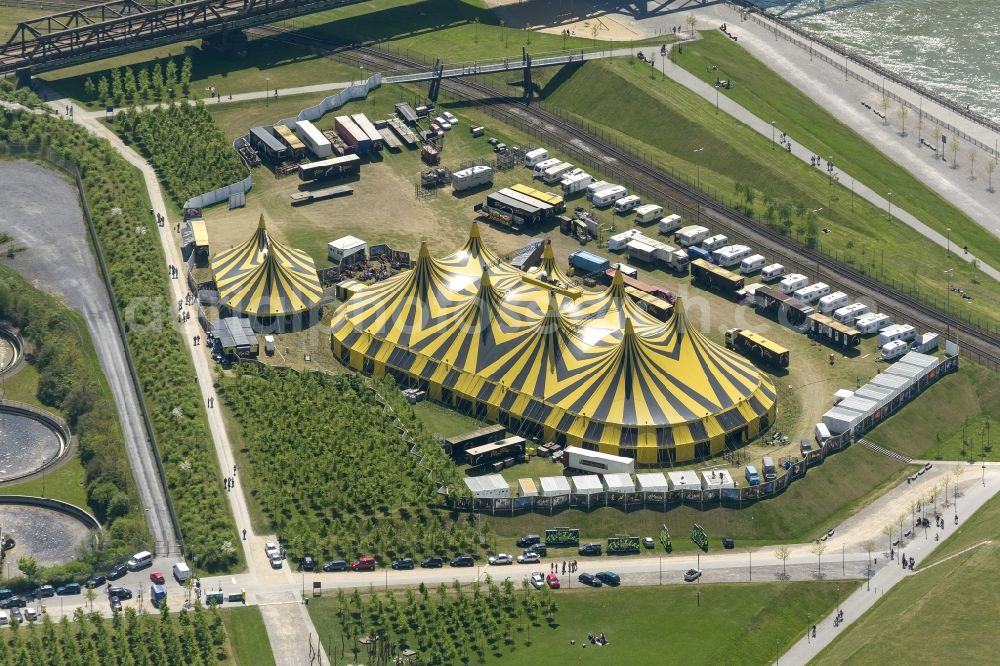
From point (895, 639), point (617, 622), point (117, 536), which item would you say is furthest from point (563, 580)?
point (117, 536)

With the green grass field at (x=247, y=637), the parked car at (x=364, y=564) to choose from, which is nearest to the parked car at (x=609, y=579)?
the parked car at (x=364, y=564)

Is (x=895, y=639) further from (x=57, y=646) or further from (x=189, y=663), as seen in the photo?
(x=57, y=646)

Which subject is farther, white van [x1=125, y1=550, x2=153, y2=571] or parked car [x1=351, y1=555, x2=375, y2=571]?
parked car [x1=351, y1=555, x2=375, y2=571]

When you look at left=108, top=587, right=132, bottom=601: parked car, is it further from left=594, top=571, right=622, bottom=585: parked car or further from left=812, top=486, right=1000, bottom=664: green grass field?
left=812, top=486, right=1000, bottom=664: green grass field

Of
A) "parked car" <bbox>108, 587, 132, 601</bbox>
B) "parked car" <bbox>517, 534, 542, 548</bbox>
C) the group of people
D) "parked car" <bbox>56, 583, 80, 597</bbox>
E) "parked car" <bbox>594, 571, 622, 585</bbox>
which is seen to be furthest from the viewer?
Result: "parked car" <bbox>517, 534, 542, 548</bbox>

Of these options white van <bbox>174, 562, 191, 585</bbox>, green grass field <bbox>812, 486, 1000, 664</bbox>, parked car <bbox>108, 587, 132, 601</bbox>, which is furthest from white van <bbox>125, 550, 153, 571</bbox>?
Answer: green grass field <bbox>812, 486, 1000, 664</bbox>

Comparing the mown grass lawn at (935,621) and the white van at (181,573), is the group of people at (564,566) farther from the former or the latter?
the white van at (181,573)

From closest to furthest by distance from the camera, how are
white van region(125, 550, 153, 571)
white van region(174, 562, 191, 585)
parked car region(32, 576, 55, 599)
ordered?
parked car region(32, 576, 55, 599) < white van region(174, 562, 191, 585) < white van region(125, 550, 153, 571)
